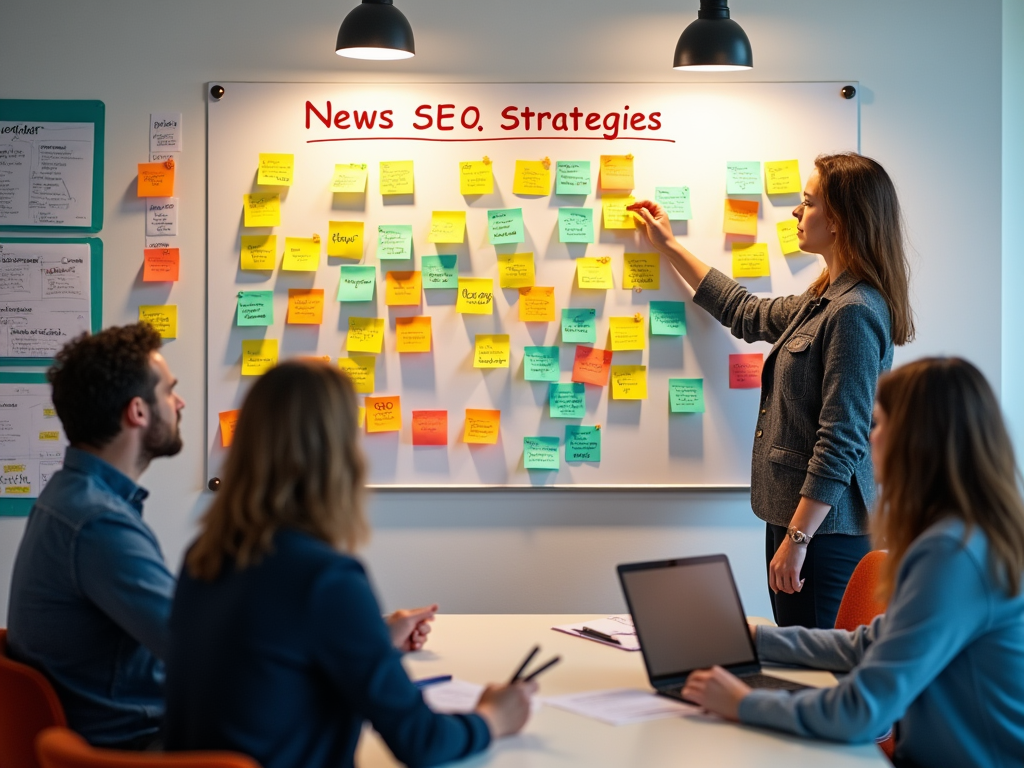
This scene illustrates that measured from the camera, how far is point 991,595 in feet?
5.15

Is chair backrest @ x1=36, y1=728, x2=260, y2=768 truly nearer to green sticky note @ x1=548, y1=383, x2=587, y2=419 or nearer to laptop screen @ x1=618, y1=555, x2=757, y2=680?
laptop screen @ x1=618, y1=555, x2=757, y2=680

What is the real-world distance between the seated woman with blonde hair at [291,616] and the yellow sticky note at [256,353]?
1.84m

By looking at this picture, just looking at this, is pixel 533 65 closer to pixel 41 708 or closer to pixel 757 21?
pixel 757 21

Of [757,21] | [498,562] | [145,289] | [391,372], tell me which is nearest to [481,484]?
[498,562]

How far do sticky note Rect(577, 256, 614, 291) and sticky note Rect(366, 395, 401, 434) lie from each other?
0.71 metres

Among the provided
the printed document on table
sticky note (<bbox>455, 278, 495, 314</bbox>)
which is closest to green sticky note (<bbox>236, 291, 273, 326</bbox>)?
the printed document on table

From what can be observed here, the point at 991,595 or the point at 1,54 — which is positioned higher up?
the point at 1,54

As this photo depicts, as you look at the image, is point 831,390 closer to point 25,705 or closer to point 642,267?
point 642,267

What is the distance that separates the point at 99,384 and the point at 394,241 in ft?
4.94

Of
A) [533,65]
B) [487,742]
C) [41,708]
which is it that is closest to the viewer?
[487,742]

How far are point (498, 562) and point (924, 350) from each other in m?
1.55

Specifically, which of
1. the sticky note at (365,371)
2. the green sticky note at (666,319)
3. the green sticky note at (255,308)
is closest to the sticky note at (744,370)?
the green sticky note at (666,319)

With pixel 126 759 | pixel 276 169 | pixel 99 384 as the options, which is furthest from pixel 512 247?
pixel 126 759

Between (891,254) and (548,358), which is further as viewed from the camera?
(548,358)
